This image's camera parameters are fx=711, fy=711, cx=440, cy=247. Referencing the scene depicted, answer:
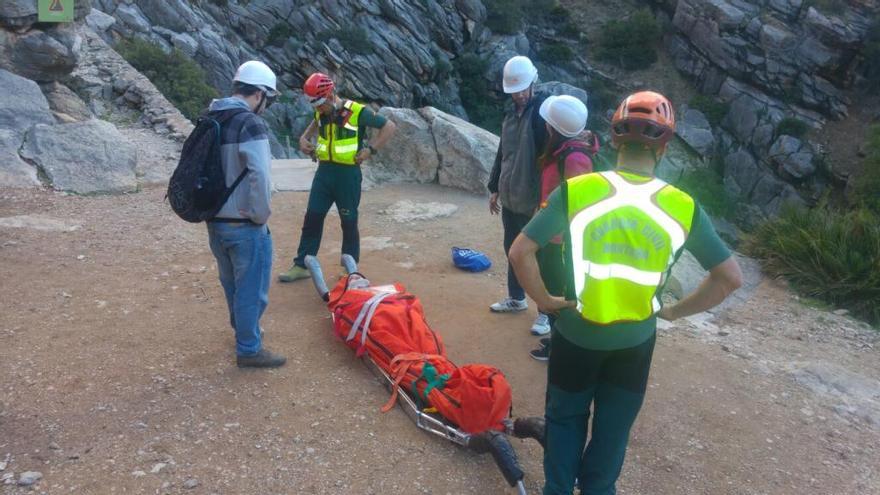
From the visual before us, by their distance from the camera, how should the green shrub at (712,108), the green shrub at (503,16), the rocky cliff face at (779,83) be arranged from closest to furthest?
1. the rocky cliff face at (779,83)
2. the green shrub at (712,108)
3. the green shrub at (503,16)

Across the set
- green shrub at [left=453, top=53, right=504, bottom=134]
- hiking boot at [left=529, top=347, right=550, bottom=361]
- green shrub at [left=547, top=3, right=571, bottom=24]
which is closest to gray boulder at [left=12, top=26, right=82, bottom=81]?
hiking boot at [left=529, top=347, right=550, bottom=361]

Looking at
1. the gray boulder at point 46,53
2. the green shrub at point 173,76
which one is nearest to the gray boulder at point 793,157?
the green shrub at point 173,76

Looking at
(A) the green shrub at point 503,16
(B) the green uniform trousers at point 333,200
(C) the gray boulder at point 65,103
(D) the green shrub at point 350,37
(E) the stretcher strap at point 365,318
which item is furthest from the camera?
(A) the green shrub at point 503,16

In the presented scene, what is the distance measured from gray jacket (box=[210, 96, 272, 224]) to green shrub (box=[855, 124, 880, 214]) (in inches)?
917

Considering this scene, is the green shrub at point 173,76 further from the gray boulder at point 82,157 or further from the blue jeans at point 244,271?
the blue jeans at point 244,271

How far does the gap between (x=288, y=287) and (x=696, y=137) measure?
29.6 metres

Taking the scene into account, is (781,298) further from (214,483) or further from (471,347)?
(214,483)

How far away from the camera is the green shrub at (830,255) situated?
6.34 metres

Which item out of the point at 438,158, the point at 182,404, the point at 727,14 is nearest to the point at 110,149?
the point at 438,158

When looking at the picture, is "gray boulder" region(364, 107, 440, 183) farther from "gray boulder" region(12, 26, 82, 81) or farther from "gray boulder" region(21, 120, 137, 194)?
"gray boulder" region(12, 26, 82, 81)

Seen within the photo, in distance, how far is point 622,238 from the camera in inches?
89.6

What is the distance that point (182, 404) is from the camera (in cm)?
361

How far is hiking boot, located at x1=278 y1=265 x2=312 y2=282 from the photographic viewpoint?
5555 millimetres

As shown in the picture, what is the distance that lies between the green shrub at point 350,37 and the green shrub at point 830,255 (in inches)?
1038
